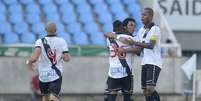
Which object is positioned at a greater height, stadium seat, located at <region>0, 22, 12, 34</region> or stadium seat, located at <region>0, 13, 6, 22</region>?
stadium seat, located at <region>0, 13, 6, 22</region>

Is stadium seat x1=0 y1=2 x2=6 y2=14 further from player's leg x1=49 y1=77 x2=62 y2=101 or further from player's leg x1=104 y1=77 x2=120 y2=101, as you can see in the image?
player's leg x1=104 y1=77 x2=120 y2=101

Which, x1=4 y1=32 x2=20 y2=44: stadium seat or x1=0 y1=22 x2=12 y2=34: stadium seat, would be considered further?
x1=0 y1=22 x2=12 y2=34: stadium seat

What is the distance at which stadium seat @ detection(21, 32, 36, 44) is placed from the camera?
24434mm

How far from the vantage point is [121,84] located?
13.5 m

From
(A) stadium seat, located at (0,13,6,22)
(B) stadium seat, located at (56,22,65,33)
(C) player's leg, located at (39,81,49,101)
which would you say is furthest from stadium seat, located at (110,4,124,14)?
(C) player's leg, located at (39,81,49,101)

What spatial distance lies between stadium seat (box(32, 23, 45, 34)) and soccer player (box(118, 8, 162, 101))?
12082 mm

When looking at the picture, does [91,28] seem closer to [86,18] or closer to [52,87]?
[86,18]

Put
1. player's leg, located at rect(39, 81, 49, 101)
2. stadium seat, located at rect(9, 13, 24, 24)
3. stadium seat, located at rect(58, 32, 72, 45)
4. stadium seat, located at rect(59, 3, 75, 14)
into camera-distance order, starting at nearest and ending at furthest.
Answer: player's leg, located at rect(39, 81, 49, 101)
stadium seat, located at rect(58, 32, 72, 45)
stadium seat, located at rect(9, 13, 24, 24)
stadium seat, located at rect(59, 3, 75, 14)

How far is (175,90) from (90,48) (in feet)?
10.6

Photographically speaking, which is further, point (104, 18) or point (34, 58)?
point (104, 18)

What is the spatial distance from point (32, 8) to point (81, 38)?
7.59 feet

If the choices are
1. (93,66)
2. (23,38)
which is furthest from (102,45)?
(23,38)

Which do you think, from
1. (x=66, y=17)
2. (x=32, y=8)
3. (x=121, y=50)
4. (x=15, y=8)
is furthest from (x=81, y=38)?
(x=121, y=50)

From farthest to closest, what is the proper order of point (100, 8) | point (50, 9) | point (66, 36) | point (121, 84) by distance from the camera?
point (100, 8) → point (50, 9) → point (66, 36) → point (121, 84)
